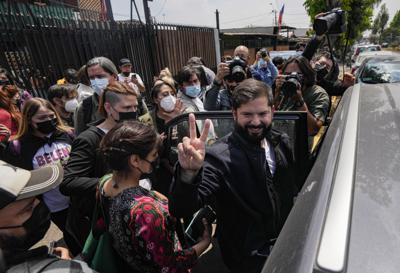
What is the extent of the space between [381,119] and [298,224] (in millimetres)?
701

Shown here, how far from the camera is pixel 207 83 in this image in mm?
4090

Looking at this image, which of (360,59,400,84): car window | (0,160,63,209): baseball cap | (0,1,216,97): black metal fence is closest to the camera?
(0,160,63,209): baseball cap

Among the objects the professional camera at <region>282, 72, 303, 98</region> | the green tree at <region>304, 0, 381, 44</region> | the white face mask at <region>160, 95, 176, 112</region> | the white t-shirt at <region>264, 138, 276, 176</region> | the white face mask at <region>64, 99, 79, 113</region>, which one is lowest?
the white t-shirt at <region>264, 138, 276, 176</region>

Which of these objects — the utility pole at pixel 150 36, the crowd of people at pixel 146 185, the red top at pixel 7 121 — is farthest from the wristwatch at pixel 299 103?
the utility pole at pixel 150 36

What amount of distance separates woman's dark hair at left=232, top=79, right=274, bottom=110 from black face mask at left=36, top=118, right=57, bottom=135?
152cm

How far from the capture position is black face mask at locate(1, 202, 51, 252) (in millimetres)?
970

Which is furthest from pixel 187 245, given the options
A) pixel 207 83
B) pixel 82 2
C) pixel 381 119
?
pixel 82 2

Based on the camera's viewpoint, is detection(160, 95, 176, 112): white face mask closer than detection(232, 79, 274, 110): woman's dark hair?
No

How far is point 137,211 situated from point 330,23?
8.90 feet

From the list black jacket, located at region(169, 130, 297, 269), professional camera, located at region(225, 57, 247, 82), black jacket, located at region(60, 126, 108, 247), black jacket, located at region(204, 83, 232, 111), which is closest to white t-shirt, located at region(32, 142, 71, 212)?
black jacket, located at region(60, 126, 108, 247)

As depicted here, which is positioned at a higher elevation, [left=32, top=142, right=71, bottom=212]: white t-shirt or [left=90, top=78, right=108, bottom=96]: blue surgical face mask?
[left=90, top=78, right=108, bottom=96]: blue surgical face mask

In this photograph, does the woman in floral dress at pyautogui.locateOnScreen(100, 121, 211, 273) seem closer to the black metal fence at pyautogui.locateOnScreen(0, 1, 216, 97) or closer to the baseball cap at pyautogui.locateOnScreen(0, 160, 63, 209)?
the baseball cap at pyautogui.locateOnScreen(0, 160, 63, 209)

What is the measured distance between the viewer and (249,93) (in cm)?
151

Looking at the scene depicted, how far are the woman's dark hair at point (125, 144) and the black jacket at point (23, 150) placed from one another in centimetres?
103
